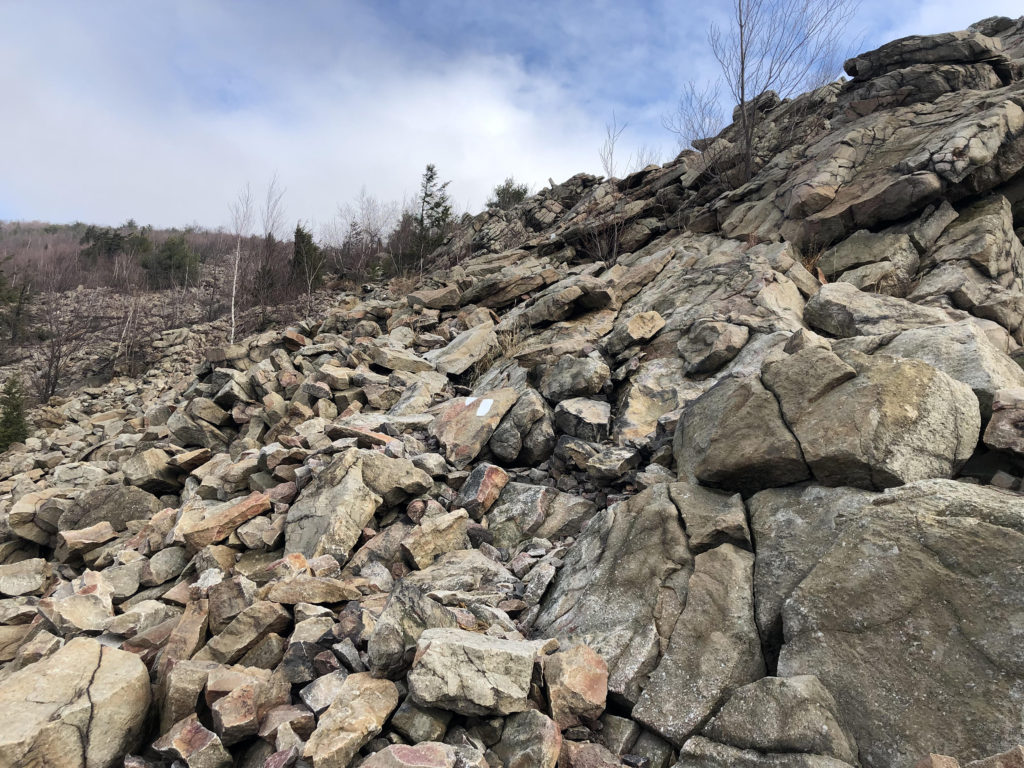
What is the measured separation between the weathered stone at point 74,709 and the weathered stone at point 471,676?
5.70 feet

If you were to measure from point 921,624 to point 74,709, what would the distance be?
4.50 meters

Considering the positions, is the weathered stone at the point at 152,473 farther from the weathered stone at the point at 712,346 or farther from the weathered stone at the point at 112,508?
the weathered stone at the point at 712,346

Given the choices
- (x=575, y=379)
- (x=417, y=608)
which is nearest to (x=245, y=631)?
(x=417, y=608)

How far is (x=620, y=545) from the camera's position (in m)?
4.04

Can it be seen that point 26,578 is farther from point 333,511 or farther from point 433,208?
point 433,208

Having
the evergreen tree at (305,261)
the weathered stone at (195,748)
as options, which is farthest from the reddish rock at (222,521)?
the evergreen tree at (305,261)

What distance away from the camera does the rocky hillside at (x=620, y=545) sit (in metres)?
2.59

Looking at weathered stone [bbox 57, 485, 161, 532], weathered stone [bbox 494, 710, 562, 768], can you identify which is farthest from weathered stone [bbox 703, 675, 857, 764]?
weathered stone [bbox 57, 485, 161, 532]

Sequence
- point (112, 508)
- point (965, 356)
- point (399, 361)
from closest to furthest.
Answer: point (965, 356) < point (112, 508) < point (399, 361)

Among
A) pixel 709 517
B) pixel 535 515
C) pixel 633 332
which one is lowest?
pixel 535 515

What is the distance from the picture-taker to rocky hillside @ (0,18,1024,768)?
102 inches

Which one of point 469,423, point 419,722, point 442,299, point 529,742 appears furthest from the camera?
point 442,299

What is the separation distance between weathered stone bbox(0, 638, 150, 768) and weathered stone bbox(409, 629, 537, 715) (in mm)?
1736

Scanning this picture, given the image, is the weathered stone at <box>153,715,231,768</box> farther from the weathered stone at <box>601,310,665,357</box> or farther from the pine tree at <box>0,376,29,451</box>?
the pine tree at <box>0,376,29,451</box>
